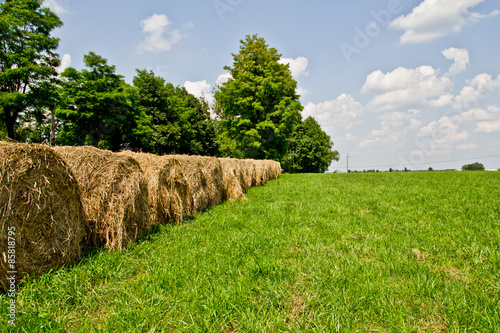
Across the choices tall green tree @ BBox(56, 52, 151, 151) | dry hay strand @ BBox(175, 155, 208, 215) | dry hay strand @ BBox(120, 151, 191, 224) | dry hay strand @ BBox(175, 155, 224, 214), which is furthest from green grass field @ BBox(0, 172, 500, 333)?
tall green tree @ BBox(56, 52, 151, 151)

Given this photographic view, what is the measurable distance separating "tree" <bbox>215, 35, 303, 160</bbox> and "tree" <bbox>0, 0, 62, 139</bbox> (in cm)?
2025

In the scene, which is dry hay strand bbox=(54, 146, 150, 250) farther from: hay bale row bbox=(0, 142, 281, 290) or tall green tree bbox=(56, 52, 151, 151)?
tall green tree bbox=(56, 52, 151, 151)

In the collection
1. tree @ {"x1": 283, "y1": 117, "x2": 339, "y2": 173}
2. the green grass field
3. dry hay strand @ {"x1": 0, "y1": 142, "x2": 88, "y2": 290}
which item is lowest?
the green grass field

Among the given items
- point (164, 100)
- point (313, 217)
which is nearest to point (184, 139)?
point (164, 100)

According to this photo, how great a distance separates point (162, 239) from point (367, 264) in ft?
11.9

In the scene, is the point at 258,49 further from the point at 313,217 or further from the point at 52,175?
the point at 52,175

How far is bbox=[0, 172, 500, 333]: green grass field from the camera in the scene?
2203 mm

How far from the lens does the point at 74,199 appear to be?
11.4 ft

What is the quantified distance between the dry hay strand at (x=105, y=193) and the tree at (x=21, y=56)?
27829mm

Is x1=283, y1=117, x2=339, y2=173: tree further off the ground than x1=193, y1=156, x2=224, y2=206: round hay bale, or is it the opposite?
x1=283, y1=117, x2=339, y2=173: tree

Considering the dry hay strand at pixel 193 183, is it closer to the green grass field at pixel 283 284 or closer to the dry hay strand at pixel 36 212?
the green grass field at pixel 283 284

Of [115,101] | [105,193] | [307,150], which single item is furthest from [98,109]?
[307,150]

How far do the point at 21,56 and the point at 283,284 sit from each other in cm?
3489

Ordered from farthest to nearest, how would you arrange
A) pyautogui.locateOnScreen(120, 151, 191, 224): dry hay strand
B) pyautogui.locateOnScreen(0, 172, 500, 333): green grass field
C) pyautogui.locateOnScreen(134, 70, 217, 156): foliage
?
pyautogui.locateOnScreen(134, 70, 217, 156): foliage, pyautogui.locateOnScreen(120, 151, 191, 224): dry hay strand, pyautogui.locateOnScreen(0, 172, 500, 333): green grass field
